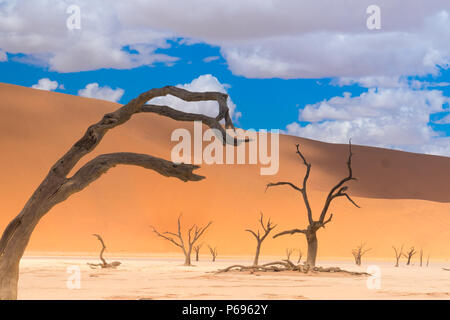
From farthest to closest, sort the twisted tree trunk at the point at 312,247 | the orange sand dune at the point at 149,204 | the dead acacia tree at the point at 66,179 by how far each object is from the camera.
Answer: the orange sand dune at the point at 149,204
the twisted tree trunk at the point at 312,247
the dead acacia tree at the point at 66,179

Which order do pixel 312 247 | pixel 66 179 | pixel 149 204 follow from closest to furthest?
pixel 66 179 → pixel 312 247 → pixel 149 204

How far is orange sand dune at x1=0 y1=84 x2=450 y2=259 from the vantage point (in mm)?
47344

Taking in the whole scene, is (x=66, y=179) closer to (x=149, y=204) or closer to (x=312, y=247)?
(x=312, y=247)

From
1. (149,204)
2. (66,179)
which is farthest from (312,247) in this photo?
(149,204)

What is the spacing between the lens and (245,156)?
72000 millimetres

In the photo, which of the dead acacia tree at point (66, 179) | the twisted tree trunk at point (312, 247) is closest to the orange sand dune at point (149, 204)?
the twisted tree trunk at point (312, 247)

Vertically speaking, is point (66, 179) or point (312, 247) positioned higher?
point (66, 179)

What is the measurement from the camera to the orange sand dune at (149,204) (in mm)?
47344

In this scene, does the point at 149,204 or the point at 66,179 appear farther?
the point at 149,204

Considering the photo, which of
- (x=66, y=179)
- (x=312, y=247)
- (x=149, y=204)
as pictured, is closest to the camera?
(x=66, y=179)

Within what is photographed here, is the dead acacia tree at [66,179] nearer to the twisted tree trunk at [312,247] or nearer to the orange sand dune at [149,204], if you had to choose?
the twisted tree trunk at [312,247]

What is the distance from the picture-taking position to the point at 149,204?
5206 centimetres
